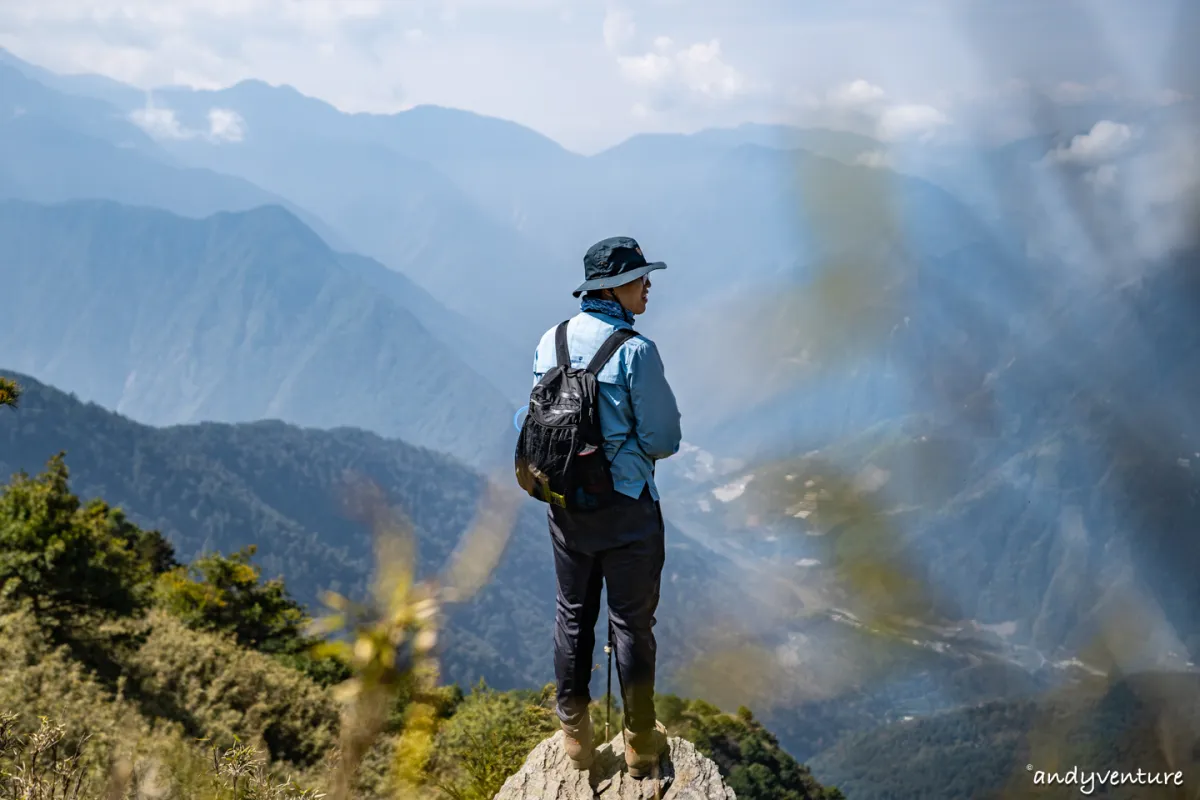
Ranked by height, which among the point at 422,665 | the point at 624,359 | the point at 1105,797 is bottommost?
the point at 1105,797

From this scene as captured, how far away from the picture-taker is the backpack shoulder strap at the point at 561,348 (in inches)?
174

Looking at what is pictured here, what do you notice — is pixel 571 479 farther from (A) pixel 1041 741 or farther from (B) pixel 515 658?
(B) pixel 515 658

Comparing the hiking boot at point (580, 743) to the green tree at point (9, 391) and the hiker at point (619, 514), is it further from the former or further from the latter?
the green tree at point (9, 391)

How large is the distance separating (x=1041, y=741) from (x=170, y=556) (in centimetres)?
11385

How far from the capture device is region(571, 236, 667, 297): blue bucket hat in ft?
14.5

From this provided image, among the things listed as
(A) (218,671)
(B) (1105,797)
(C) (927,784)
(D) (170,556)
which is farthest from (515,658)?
A: (A) (218,671)

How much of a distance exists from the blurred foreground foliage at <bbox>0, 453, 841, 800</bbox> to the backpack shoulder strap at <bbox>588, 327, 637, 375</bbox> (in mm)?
1652

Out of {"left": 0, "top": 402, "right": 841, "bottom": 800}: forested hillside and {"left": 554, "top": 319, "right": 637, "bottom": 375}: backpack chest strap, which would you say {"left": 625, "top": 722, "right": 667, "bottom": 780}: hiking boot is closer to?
{"left": 0, "top": 402, "right": 841, "bottom": 800}: forested hillside

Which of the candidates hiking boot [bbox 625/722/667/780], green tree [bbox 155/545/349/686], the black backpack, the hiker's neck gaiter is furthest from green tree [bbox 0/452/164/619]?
the hiker's neck gaiter

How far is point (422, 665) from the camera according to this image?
5.08 ft

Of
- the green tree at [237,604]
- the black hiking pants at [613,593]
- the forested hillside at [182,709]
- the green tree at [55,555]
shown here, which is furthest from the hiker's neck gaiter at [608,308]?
the green tree at [237,604]

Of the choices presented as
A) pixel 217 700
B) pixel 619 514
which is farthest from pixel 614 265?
pixel 217 700

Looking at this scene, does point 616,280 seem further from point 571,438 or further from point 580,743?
Answer: point 580,743

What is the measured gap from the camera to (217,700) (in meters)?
11.4
